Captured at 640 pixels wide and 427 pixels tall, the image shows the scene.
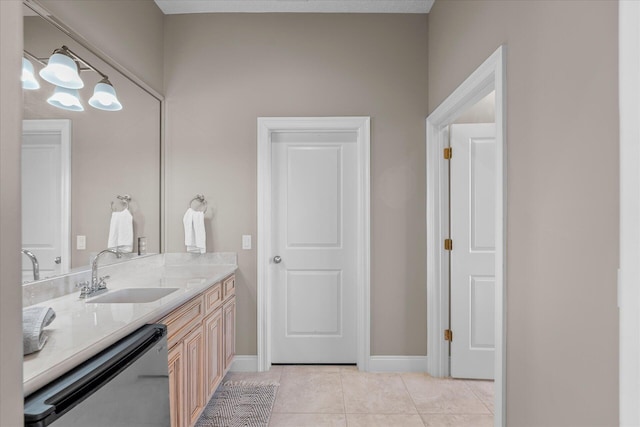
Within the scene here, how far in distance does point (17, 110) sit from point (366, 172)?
2557 millimetres

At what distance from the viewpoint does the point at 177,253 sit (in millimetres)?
2979

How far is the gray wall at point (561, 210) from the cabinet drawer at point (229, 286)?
6.13ft

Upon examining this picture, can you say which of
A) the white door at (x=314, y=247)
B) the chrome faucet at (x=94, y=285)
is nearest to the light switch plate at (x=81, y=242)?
the chrome faucet at (x=94, y=285)

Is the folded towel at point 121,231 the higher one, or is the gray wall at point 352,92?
the gray wall at point 352,92

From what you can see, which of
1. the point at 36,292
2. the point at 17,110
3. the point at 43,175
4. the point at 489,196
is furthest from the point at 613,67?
the point at 36,292

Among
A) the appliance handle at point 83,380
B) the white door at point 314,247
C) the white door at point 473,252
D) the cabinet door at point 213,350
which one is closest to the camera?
the appliance handle at point 83,380

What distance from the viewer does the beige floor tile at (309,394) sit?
7.89 feet

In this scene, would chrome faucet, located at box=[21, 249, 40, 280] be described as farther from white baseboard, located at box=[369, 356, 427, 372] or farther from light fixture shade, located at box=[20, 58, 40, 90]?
white baseboard, located at box=[369, 356, 427, 372]

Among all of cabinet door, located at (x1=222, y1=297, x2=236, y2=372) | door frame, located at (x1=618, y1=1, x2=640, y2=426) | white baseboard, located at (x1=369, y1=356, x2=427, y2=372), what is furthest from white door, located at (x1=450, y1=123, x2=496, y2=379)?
door frame, located at (x1=618, y1=1, x2=640, y2=426)

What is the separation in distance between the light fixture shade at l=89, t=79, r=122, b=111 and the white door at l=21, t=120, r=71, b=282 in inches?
11.7

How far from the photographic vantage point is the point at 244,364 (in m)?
2.97

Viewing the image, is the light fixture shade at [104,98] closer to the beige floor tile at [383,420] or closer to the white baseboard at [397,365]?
the beige floor tile at [383,420]

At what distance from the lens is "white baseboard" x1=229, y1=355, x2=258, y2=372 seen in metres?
2.96

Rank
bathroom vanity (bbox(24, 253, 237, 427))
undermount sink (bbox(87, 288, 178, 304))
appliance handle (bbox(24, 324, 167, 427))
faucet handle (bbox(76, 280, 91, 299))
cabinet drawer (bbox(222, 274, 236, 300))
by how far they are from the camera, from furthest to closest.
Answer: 1. cabinet drawer (bbox(222, 274, 236, 300))
2. undermount sink (bbox(87, 288, 178, 304))
3. faucet handle (bbox(76, 280, 91, 299))
4. bathroom vanity (bbox(24, 253, 237, 427))
5. appliance handle (bbox(24, 324, 167, 427))
